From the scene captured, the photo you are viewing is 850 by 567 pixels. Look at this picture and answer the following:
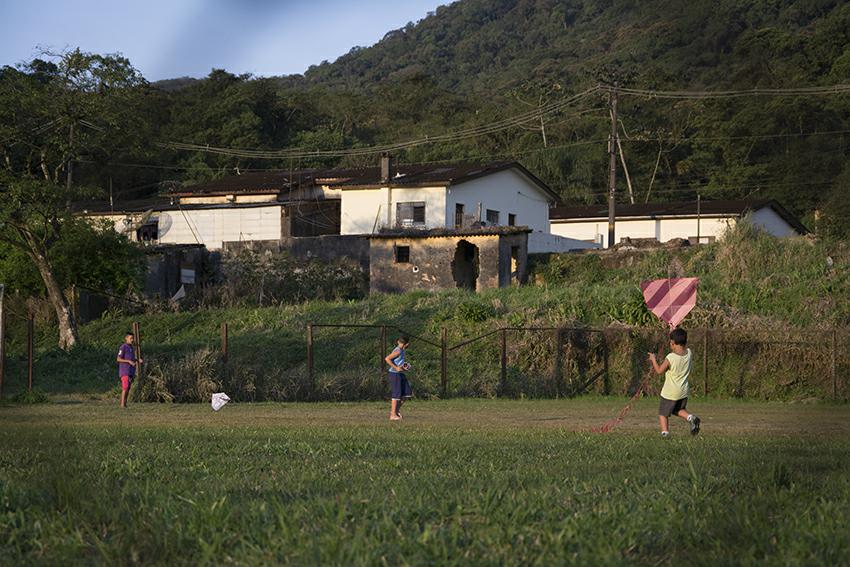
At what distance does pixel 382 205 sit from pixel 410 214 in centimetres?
173

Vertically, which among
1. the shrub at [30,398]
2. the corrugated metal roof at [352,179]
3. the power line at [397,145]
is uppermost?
the power line at [397,145]

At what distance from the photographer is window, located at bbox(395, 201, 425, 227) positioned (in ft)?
201

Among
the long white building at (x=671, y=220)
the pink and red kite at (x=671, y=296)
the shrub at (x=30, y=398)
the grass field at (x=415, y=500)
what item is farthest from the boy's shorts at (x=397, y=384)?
the long white building at (x=671, y=220)

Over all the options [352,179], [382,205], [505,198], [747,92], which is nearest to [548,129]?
[505,198]

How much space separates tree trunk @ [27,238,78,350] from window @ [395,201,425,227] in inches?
914

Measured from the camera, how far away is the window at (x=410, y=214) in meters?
61.2

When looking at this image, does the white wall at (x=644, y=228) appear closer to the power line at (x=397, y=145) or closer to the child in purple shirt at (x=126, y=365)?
the power line at (x=397, y=145)

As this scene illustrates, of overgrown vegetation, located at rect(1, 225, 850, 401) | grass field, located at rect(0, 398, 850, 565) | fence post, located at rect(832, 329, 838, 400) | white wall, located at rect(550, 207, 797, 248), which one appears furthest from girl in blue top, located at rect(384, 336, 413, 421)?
white wall, located at rect(550, 207, 797, 248)

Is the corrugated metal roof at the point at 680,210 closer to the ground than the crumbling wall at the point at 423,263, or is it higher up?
higher up

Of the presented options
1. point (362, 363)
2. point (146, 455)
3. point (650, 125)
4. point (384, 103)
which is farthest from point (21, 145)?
point (384, 103)

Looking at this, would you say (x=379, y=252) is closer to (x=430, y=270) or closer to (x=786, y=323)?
(x=430, y=270)

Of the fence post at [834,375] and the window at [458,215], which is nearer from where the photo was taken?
the fence post at [834,375]

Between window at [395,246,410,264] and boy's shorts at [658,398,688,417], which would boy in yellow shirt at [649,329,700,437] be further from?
window at [395,246,410,264]

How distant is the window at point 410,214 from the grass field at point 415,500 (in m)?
46.3
